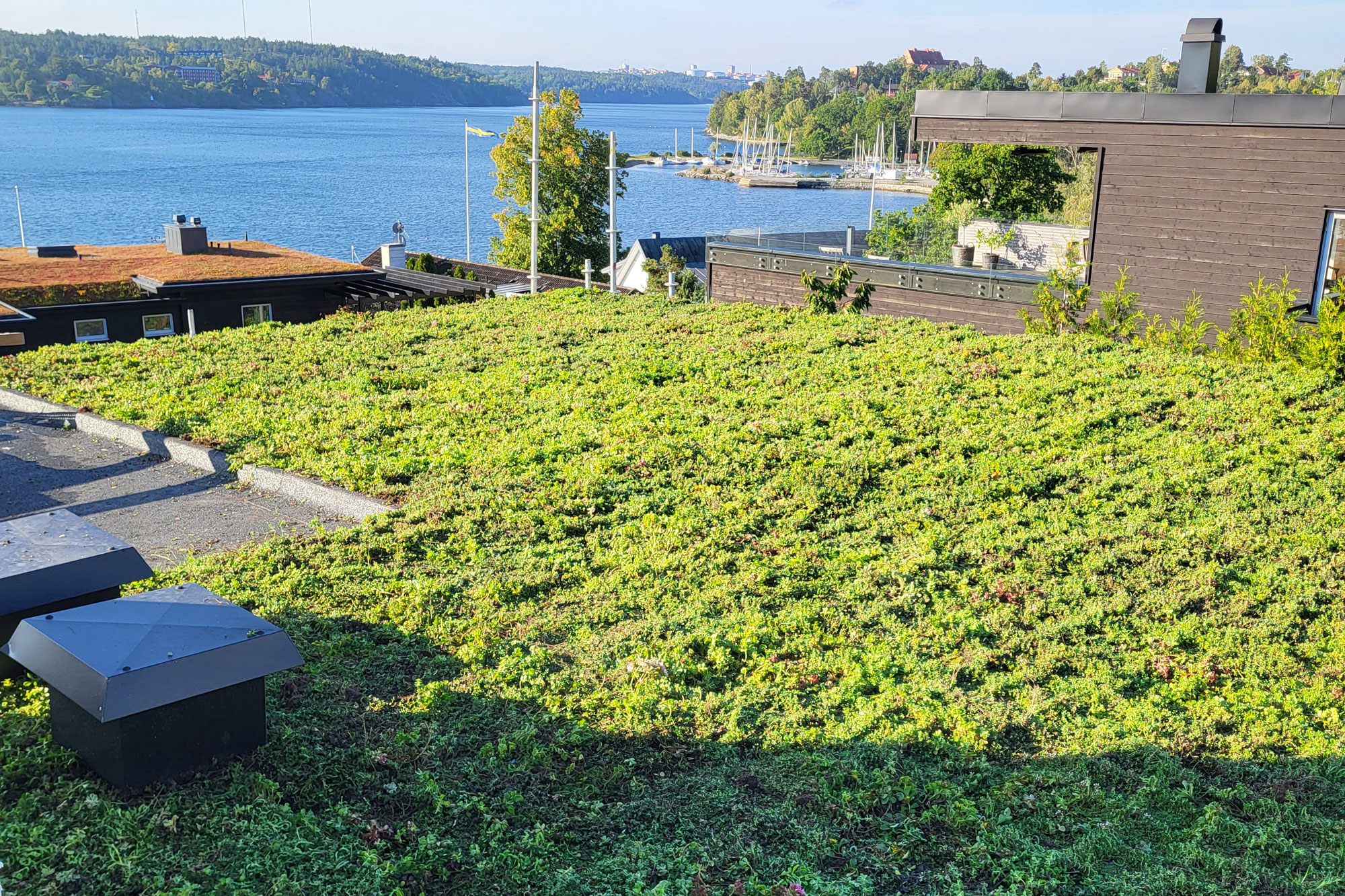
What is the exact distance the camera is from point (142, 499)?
8969mm

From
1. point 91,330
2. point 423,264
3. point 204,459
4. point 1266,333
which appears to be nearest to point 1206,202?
point 1266,333

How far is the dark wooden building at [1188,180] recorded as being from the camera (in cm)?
1416

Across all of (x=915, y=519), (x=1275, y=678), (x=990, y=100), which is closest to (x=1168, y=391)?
(x=915, y=519)

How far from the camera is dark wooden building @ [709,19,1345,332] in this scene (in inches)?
558

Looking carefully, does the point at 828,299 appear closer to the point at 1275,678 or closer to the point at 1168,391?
the point at 1168,391

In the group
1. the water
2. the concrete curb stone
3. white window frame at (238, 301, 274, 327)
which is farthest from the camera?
the water

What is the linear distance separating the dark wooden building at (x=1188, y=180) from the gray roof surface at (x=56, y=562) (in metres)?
14.9

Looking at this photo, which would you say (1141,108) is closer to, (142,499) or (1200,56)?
(1200,56)

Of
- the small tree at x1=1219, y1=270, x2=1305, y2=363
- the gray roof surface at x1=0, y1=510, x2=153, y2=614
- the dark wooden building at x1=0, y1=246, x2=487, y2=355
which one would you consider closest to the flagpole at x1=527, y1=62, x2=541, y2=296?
the dark wooden building at x1=0, y1=246, x2=487, y2=355

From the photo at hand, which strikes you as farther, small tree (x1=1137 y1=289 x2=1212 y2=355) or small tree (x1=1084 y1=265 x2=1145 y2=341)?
small tree (x1=1084 y1=265 x2=1145 y2=341)

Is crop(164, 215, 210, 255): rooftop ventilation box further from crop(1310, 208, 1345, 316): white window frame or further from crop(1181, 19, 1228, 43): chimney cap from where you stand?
crop(1310, 208, 1345, 316): white window frame

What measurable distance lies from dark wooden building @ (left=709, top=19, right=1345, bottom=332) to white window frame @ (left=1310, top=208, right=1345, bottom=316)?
14 millimetres

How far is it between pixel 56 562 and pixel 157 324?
23266mm

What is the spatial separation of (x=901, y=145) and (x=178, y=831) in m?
182
